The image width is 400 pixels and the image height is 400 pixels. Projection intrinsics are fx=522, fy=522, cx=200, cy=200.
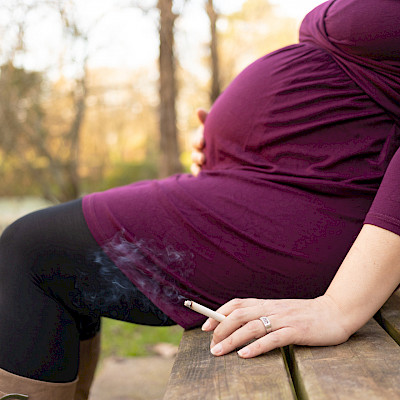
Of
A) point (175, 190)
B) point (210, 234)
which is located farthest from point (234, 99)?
point (210, 234)

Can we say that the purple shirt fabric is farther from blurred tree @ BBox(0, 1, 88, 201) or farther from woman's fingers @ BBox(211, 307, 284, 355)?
blurred tree @ BBox(0, 1, 88, 201)

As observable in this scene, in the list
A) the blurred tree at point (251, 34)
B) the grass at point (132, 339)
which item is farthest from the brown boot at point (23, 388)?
the blurred tree at point (251, 34)

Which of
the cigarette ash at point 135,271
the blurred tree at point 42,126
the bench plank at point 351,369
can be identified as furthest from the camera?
the blurred tree at point 42,126

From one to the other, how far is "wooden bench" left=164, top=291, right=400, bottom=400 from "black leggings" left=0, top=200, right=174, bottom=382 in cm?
24

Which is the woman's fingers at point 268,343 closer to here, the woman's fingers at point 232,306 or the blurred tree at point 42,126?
the woman's fingers at point 232,306

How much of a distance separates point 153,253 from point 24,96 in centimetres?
537

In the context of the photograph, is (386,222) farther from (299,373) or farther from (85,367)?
(85,367)

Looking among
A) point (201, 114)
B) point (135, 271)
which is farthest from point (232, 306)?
point (201, 114)

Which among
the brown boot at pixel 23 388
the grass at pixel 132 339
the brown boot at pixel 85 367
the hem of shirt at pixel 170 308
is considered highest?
the hem of shirt at pixel 170 308

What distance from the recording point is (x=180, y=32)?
12.1 ft

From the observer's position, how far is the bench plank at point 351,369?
0.86 metres

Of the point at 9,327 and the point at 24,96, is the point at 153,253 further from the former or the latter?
the point at 24,96

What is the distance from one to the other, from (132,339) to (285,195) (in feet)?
9.81

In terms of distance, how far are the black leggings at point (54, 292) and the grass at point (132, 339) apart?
2.42 metres
